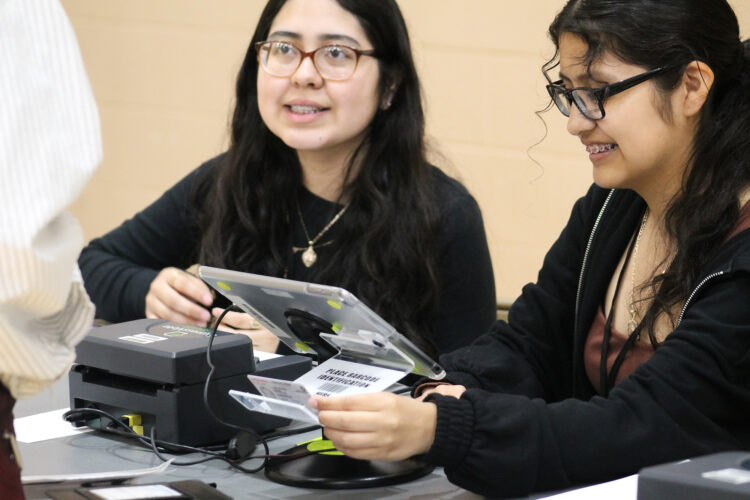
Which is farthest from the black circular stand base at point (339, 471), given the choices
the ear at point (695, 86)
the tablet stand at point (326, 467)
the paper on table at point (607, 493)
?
the ear at point (695, 86)

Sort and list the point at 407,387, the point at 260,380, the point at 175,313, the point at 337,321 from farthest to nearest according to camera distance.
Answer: the point at 175,313
the point at 407,387
the point at 337,321
the point at 260,380

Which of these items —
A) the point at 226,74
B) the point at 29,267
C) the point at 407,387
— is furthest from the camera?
the point at 226,74

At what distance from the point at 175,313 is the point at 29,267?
1265 millimetres

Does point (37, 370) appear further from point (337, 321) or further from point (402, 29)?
point (402, 29)

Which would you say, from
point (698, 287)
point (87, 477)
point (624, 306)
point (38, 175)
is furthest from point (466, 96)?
point (38, 175)

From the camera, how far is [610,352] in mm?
1565

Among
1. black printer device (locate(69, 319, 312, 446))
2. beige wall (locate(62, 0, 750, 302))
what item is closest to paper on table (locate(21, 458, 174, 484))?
black printer device (locate(69, 319, 312, 446))

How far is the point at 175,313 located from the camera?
1.98 m

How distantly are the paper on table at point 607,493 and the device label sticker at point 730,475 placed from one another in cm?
17

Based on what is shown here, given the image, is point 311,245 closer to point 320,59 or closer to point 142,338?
point 320,59

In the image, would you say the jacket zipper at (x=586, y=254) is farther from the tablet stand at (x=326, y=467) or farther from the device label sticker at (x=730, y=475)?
the device label sticker at (x=730, y=475)

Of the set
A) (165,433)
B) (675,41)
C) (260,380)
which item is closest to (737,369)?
(675,41)

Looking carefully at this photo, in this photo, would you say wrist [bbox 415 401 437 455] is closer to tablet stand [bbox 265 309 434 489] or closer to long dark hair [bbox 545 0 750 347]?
tablet stand [bbox 265 309 434 489]

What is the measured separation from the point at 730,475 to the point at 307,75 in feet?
4.43
